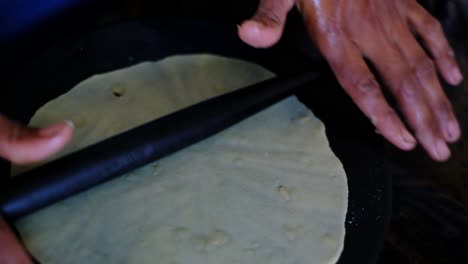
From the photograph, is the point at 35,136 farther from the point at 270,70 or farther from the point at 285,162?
the point at 270,70

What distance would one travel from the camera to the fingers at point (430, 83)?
0.90m

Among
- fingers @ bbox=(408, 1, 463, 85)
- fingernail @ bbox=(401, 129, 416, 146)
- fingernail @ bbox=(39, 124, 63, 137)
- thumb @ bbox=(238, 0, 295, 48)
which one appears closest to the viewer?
fingernail @ bbox=(39, 124, 63, 137)

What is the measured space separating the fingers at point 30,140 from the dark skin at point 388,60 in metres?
0.36

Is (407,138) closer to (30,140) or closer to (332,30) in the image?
(332,30)

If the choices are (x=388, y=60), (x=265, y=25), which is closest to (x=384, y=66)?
(x=388, y=60)

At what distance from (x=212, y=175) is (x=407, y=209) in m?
0.39

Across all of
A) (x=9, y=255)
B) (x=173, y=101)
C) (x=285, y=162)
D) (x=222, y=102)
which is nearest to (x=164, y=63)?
(x=173, y=101)

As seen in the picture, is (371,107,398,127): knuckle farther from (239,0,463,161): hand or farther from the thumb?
the thumb

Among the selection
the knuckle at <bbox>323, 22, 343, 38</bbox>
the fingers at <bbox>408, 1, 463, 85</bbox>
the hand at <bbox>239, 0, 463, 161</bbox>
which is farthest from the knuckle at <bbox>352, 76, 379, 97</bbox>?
the fingers at <bbox>408, 1, 463, 85</bbox>

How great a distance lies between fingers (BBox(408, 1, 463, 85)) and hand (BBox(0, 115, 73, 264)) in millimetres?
723

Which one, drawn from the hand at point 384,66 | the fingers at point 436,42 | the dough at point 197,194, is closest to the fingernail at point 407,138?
the hand at point 384,66

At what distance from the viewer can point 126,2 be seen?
1.45m

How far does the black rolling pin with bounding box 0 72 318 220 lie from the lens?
0.69 m

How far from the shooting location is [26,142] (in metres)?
0.62
